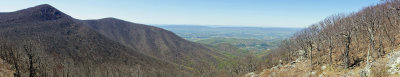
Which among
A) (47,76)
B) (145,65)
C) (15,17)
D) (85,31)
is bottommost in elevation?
(145,65)

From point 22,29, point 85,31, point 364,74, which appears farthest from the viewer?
point 85,31

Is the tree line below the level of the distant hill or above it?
above

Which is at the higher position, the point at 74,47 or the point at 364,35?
the point at 364,35

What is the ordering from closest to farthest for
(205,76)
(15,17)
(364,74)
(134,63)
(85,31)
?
1. (364,74)
2. (205,76)
3. (134,63)
4. (15,17)
5. (85,31)

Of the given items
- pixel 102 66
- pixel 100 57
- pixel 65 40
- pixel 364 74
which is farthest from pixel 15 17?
pixel 364 74

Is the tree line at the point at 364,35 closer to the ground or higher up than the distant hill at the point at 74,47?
higher up

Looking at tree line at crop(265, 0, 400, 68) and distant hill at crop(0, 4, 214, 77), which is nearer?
tree line at crop(265, 0, 400, 68)

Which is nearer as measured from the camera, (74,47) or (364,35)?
(364,35)

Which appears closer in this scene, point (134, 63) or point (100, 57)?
point (100, 57)

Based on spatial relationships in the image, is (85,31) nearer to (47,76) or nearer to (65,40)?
(65,40)

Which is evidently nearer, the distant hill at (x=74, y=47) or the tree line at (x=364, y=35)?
the tree line at (x=364, y=35)

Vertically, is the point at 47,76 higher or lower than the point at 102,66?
higher
